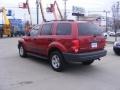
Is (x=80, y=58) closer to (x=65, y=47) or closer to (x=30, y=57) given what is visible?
(x=65, y=47)

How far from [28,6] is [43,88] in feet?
133

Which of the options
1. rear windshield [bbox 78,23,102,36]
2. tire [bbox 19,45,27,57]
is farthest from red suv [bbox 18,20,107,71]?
tire [bbox 19,45,27,57]

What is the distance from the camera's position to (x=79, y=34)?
8.61 m

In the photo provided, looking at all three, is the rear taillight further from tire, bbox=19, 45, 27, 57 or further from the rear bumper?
tire, bbox=19, 45, 27, 57

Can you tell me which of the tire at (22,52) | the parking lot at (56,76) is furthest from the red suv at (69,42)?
the tire at (22,52)

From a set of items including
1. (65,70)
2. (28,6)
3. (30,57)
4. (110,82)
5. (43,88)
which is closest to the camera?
(43,88)

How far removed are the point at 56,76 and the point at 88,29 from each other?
2.03m

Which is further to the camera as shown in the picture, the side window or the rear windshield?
the side window

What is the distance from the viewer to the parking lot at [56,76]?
7242 mm

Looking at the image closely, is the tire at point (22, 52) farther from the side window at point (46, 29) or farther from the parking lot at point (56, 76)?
the side window at point (46, 29)

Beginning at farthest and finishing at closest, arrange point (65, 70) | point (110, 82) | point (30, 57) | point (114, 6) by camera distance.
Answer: point (114, 6) → point (30, 57) → point (65, 70) → point (110, 82)

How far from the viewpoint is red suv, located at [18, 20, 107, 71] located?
Result: 336 inches

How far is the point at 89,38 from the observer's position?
8766mm

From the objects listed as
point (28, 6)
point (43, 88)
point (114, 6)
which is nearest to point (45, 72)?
point (43, 88)
